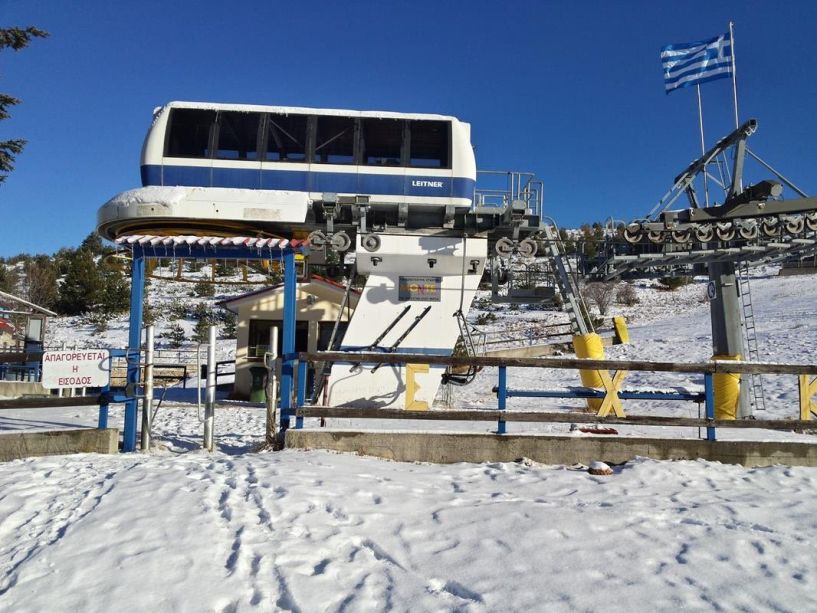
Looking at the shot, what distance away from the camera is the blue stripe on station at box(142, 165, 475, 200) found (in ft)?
36.0

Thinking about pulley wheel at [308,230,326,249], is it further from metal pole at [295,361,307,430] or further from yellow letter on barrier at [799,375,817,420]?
yellow letter on barrier at [799,375,817,420]

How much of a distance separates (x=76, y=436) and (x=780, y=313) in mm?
39740

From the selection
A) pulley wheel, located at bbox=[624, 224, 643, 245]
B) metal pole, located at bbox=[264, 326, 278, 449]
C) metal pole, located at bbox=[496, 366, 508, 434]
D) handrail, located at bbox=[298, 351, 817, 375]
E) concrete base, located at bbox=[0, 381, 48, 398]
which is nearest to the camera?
Answer: handrail, located at bbox=[298, 351, 817, 375]

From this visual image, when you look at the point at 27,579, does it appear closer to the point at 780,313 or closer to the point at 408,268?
the point at 408,268

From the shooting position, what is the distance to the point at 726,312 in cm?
1172

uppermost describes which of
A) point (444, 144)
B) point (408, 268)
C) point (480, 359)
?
point (444, 144)

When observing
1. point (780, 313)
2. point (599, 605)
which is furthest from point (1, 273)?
point (780, 313)

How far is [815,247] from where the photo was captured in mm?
11484

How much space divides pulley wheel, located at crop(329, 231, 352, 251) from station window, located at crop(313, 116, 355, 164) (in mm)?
1475

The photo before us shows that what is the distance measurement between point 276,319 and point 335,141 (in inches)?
290

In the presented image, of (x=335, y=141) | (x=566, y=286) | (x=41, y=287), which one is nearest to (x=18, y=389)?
(x=335, y=141)

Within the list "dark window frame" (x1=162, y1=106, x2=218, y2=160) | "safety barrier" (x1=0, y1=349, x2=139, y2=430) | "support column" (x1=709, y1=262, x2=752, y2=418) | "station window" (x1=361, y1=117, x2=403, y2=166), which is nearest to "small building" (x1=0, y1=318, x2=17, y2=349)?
"dark window frame" (x1=162, y1=106, x2=218, y2=160)

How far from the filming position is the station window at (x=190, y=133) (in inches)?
435

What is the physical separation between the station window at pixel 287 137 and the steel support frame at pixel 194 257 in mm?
3582
